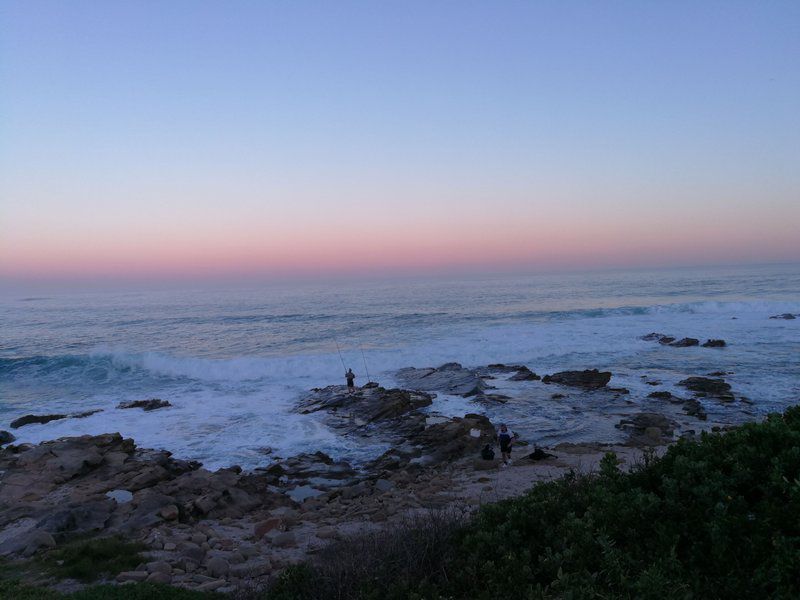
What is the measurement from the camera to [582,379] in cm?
2364

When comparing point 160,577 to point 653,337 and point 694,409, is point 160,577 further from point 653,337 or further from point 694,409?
point 653,337

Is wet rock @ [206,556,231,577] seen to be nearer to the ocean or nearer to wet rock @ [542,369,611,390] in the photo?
the ocean

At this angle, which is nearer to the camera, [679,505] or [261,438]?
[679,505]

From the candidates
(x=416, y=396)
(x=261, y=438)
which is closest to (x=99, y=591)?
(x=261, y=438)

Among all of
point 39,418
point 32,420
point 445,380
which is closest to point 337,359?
point 445,380

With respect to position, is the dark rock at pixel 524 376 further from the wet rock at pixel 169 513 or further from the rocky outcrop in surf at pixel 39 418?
the rocky outcrop in surf at pixel 39 418

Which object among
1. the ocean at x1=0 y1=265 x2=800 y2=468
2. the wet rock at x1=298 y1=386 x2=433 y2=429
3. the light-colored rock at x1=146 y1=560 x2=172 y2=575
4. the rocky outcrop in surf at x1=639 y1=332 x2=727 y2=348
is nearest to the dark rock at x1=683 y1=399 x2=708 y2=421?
the ocean at x1=0 y1=265 x2=800 y2=468

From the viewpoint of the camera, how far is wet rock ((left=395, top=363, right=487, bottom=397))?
77.2 ft

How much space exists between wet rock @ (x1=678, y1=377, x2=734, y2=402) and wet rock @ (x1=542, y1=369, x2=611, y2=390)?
353 cm

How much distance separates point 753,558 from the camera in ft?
12.8

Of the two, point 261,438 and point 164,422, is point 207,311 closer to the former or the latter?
point 164,422

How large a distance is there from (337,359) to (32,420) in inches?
664

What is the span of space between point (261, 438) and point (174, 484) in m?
5.11

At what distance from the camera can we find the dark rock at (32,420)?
2028 cm
